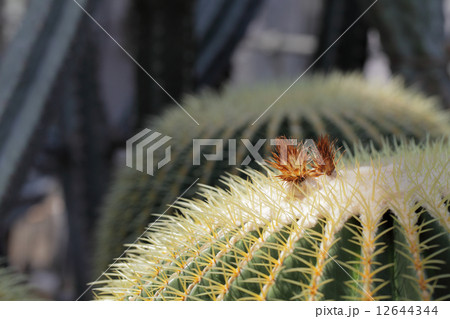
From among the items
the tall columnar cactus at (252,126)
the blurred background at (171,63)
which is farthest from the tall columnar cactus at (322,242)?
the blurred background at (171,63)

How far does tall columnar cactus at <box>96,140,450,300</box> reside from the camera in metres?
0.32

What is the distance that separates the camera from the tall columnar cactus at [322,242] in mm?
322

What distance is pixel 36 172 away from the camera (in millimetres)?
1711

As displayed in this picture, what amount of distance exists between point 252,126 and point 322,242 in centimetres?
42

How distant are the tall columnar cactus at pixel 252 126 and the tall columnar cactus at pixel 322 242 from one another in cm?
30

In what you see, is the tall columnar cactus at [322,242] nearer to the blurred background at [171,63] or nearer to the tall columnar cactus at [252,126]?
the tall columnar cactus at [252,126]

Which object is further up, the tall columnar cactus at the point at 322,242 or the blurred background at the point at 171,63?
the blurred background at the point at 171,63

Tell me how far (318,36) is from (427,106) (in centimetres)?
62

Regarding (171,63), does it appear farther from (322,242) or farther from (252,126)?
(322,242)

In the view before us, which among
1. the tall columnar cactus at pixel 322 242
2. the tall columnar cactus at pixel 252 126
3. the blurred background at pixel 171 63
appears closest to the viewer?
the tall columnar cactus at pixel 322 242

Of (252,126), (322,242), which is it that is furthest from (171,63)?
(322,242)

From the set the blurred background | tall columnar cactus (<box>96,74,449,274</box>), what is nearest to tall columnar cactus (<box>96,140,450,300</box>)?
tall columnar cactus (<box>96,74,449,274</box>)

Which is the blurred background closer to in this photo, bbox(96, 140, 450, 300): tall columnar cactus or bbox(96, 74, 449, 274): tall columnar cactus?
bbox(96, 74, 449, 274): tall columnar cactus

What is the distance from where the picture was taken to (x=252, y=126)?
2.44 feet
